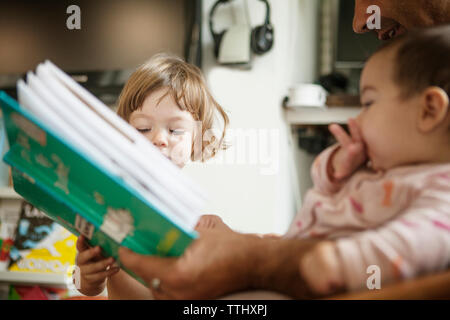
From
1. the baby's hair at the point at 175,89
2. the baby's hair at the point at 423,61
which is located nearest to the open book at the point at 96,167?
the baby's hair at the point at 423,61

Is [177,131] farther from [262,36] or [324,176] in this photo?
[262,36]

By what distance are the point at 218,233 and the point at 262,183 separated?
38.1 inches

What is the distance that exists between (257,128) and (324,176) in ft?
3.07

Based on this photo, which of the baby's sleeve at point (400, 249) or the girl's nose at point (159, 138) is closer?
the baby's sleeve at point (400, 249)

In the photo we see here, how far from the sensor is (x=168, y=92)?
2.34 feet

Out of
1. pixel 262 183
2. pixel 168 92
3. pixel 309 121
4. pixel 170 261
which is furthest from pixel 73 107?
pixel 309 121

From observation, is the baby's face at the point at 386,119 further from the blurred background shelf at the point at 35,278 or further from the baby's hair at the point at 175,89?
the blurred background shelf at the point at 35,278

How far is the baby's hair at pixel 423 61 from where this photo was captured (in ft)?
1.21

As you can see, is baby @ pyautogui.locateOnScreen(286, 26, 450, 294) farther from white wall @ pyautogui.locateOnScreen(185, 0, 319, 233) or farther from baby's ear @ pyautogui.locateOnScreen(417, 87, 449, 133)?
white wall @ pyautogui.locateOnScreen(185, 0, 319, 233)

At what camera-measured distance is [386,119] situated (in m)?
0.39

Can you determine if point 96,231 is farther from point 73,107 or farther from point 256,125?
point 256,125

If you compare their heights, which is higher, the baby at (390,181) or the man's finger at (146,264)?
the baby at (390,181)

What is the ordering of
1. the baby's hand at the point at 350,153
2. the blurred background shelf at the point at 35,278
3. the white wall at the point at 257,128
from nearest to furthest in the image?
1. the baby's hand at the point at 350,153
2. the white wall at the point at 257,128
3. the blurred background shelf at the point at 35,278

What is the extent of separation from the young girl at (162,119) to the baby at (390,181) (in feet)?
0.89
